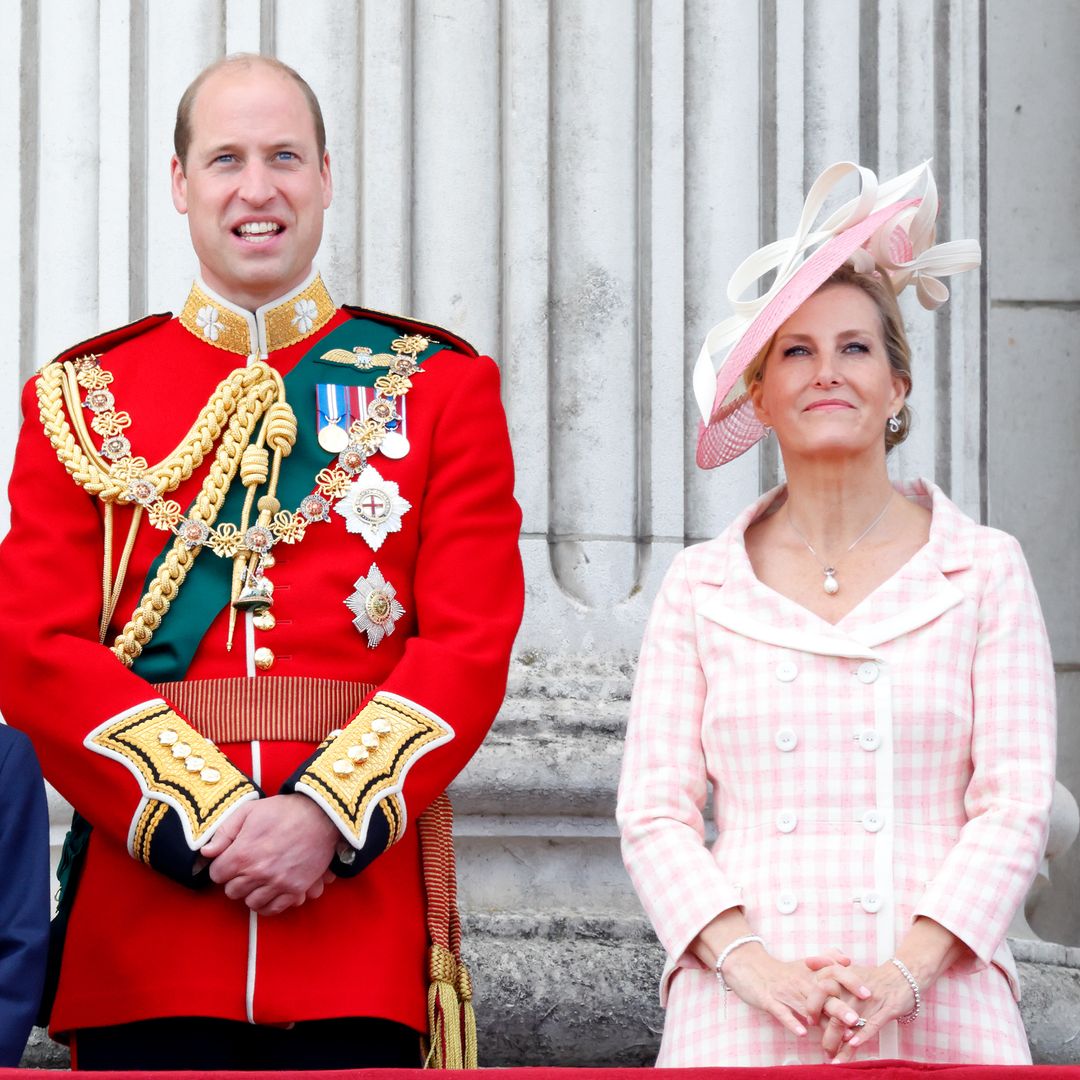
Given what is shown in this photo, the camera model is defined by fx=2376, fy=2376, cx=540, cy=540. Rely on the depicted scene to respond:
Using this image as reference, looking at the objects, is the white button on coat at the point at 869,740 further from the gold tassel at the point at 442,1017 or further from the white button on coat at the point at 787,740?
the gold tassel at the point at 442,1017

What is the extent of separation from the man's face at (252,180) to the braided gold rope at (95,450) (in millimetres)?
160

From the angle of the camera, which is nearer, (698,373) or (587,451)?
(698,373)

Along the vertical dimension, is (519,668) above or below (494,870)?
above

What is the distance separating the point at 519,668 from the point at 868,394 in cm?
135

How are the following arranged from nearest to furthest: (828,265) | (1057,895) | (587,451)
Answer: (828,265) < (587,451) < (1057,895)

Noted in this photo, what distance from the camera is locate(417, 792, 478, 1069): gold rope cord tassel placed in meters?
3.21

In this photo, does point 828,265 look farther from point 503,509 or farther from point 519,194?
point 519,194

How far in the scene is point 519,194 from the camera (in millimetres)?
4520

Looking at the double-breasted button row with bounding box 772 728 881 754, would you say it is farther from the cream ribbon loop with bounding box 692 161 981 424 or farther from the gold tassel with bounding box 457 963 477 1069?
the gold tassel with bounding box 457 963 477 1069

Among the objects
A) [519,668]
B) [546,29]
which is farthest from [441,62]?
[519,668]

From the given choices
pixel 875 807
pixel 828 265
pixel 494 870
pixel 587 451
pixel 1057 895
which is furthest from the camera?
pixel 1057 895

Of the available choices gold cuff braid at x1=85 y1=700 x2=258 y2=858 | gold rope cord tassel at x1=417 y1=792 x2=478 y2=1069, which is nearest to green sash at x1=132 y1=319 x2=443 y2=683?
gold cuff braid at x1=85 y1=700 x2=258 y2=858

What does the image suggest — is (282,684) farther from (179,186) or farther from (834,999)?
(834,999)

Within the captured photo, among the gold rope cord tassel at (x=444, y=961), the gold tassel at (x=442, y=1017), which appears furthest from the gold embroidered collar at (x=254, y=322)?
the gold tassel at (x=442, y=1017)
